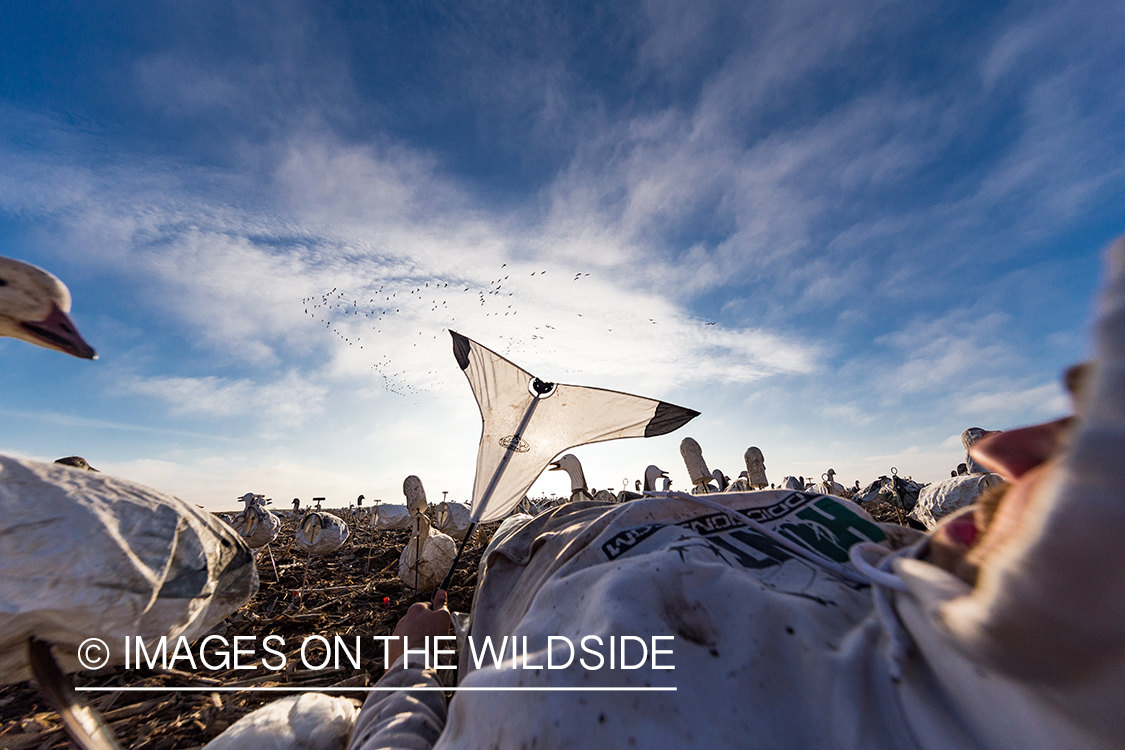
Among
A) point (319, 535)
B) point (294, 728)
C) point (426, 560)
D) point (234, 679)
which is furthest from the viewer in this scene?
point (319, 535)

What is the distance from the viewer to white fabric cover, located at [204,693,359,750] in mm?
2264

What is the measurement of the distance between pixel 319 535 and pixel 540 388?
10281 mm

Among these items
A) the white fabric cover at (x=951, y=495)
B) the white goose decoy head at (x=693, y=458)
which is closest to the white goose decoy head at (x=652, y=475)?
the white goose decoy head at (x=693, y=458)

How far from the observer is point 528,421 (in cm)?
568

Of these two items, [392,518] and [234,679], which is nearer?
[234,679]

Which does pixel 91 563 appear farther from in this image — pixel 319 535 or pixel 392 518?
pixel 392 518

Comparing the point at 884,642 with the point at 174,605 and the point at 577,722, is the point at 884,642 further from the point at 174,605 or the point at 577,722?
the point at 174,605

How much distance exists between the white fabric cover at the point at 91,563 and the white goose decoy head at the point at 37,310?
1845 millimetres

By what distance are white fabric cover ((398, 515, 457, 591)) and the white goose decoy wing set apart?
2421mm

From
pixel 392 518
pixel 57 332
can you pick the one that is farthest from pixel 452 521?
pixel 57 332

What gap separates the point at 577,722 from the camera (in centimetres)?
94

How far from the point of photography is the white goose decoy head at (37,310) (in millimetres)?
2848

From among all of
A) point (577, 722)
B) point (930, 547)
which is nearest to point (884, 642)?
point (930, 547)

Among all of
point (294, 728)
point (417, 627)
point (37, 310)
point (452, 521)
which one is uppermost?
point (37, 310)
